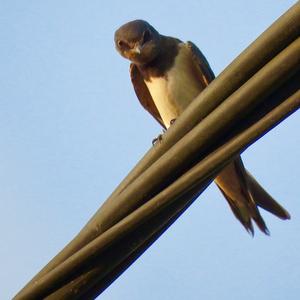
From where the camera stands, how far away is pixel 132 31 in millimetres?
5957

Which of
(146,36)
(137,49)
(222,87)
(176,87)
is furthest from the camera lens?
(146,36)

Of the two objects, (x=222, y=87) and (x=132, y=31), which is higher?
(x=132, y=31)

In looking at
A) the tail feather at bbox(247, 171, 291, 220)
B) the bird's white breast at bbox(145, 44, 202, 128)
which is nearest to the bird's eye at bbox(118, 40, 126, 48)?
the bird's white breast at bbox(145, 44, 202, 128)

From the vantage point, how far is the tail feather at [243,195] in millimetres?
4756

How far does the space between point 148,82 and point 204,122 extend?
12.2 ft

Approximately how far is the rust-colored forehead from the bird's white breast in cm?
43

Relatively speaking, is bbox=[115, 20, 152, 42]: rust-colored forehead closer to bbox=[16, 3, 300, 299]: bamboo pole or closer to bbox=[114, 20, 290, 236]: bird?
bbox=[114, 20, 290, 236]: bird

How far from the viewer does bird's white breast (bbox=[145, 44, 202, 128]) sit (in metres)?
5.46

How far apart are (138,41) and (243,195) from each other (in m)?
1.44

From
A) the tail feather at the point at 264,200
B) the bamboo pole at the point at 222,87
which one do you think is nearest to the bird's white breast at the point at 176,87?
the tail feather at the point at 264,200

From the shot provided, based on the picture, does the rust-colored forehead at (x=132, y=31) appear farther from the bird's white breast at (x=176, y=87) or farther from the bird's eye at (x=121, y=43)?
the bird's white breast at (x=176, y=87)

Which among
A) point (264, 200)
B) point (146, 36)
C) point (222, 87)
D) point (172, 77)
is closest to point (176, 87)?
point (172, 77)

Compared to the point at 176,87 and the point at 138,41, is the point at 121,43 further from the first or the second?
the point at 176,87

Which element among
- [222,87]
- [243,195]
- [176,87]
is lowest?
[222,87]
